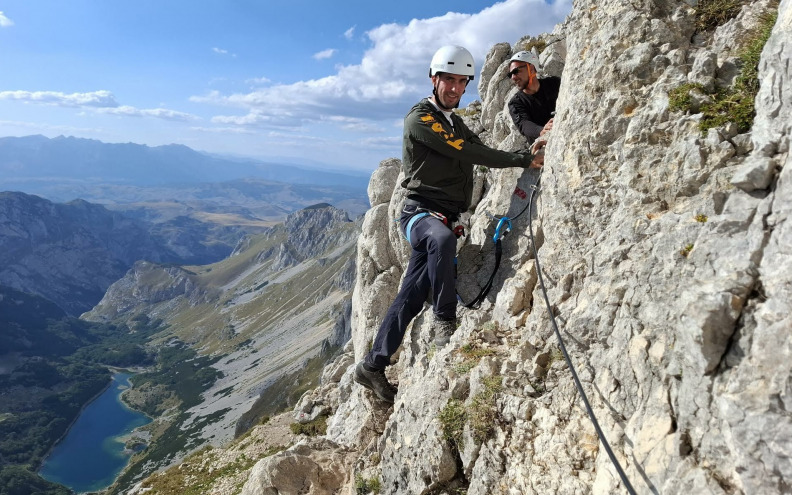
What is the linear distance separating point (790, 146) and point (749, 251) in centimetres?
133

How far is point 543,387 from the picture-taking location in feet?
25.6

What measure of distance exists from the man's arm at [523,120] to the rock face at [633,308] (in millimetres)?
1622

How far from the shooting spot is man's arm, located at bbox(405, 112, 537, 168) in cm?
1048

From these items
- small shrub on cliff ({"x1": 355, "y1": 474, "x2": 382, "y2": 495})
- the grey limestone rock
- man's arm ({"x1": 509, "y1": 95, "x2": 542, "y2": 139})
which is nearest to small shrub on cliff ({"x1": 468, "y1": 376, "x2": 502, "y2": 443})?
the grey limestone rock

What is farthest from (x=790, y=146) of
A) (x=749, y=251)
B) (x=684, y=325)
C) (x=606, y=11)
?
(x=606, y=11)

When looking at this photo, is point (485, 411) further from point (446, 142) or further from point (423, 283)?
point (446, 142)

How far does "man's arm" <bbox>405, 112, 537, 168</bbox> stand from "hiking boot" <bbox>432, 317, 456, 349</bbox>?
424cm

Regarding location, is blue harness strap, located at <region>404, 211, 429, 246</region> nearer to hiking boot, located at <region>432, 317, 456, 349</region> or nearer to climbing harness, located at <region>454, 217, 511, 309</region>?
climbing harness, located at <region>454, 217, 511, 309</region>

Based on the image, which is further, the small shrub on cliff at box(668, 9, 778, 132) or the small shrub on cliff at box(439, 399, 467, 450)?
the small shrub on cliff at box(439, 399, 467, 450)

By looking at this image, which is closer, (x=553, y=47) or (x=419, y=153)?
(x=419, y=153)

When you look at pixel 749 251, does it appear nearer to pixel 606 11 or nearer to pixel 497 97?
pixel 606 11

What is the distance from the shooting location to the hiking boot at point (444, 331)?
37.4 ft

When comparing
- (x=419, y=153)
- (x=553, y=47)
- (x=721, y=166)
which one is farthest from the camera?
(x=553, y=47)

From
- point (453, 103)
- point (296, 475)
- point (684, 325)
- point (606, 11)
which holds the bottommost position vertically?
point (296, 475)
